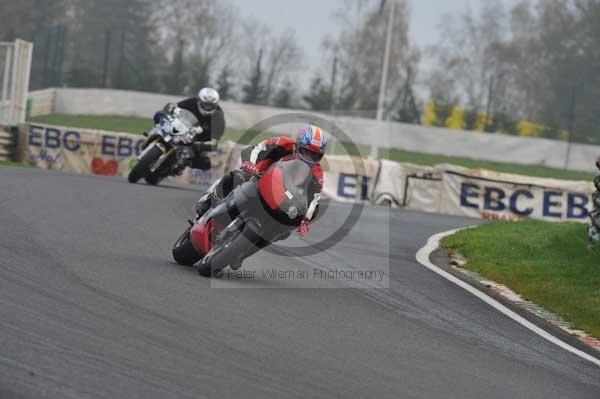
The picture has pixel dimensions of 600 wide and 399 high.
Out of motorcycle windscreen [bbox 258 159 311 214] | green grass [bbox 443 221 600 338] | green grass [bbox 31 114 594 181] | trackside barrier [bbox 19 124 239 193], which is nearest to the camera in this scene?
motorcycle windscreen [bbox 258 159 311 214]

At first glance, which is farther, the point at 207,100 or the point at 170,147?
the point at 170,147

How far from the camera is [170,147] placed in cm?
1869

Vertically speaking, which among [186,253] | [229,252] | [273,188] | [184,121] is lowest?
[186,253]

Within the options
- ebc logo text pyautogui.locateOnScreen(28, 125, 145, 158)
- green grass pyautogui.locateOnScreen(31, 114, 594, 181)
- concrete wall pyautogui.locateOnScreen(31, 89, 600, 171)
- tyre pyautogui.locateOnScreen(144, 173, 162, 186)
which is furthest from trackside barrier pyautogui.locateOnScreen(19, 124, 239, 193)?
concrete wall pyautogui.locateOnScreen(31, 89, 600, 171)

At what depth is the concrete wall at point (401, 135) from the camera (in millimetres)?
34781

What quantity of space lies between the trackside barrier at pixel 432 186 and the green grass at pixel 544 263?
6.83 m

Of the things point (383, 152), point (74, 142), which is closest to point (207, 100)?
point (74, 142)

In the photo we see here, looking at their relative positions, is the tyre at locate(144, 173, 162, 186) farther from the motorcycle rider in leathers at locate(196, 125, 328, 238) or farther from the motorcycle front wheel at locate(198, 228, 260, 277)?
the motorcycle front wheel at locate(198, 228, 260, 277)

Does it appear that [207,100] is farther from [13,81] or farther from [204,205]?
[13,81]

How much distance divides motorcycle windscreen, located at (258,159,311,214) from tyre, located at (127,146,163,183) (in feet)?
33.2

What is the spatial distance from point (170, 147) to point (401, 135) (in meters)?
19.5

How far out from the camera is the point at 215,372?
5.75 m

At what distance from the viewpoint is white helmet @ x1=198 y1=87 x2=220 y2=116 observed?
18.4m

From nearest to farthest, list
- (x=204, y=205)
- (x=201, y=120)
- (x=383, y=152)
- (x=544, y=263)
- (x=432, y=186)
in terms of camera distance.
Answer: (x=204, y=205) < (x=544, y=263) < (x=201, y=120) < (x=432, y=186) < (x=383, y=152)
